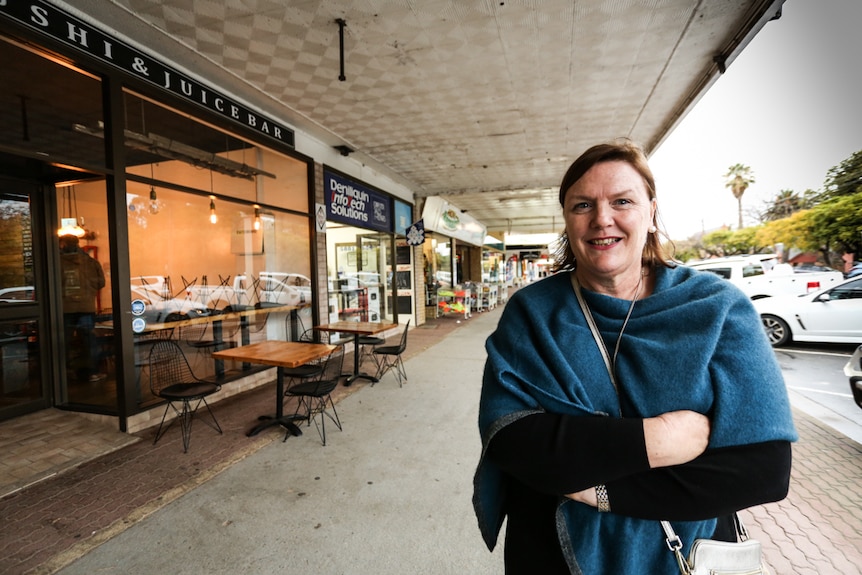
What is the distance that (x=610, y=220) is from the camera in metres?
0.99

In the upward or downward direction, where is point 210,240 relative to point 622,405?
upward

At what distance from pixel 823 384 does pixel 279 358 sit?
671cm

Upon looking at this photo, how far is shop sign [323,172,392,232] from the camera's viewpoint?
23.0ft

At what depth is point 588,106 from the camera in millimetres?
5551

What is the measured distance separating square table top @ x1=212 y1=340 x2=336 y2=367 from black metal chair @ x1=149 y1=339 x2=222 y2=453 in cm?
34

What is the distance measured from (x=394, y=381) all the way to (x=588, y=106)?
15.7ft

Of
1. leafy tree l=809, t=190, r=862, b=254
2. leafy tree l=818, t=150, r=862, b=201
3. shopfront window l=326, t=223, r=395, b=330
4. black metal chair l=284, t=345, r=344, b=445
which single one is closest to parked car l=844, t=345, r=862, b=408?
black metal chair l=284, t=345, r=344, b=445

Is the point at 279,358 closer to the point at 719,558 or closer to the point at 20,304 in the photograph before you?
the point at 20,304

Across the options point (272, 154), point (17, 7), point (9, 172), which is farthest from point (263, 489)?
point (272, 154)

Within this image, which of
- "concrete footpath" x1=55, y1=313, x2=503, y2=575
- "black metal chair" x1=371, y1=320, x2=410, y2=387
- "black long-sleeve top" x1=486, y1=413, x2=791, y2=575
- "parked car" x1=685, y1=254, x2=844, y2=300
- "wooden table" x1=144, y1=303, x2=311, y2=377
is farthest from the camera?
"parked car" x1=685, y1=254, x2=844, y2=300

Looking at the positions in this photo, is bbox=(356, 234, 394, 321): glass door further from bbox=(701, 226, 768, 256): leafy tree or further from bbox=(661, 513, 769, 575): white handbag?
bbox=(701, 226, 768, 256): leafy tree

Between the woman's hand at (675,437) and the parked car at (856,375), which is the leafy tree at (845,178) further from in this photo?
the woman's hand at (675,437)

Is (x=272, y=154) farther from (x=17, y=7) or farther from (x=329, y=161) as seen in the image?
(x=17, y=7)

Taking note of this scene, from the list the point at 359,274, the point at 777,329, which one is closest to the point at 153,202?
the point at 359,274
